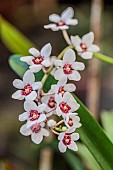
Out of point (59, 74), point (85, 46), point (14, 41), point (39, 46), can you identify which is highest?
point (39, 46)

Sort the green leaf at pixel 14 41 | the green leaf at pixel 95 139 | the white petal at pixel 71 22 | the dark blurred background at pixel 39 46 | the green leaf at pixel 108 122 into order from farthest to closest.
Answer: the dark blurred background at pixel 39 46
the green leaf at pixel 14 41
the green leaf at pixel 108 122
the white petal at pixel 71 22
the green leaf at pixel 95 139

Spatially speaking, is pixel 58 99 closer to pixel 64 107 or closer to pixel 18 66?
pixel 64 107

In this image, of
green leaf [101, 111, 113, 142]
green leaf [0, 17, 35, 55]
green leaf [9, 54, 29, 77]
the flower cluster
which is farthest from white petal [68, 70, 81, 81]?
green leaf [0, 17, 35, 55]

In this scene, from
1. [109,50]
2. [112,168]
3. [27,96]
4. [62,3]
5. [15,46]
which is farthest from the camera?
[62,3]

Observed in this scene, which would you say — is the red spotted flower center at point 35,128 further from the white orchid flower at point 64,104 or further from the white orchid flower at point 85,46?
the white orchid flower at point 85,46

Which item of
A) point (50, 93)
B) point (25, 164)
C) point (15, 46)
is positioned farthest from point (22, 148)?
point (50, 93)

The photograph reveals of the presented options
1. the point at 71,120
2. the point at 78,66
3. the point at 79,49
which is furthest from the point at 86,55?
the point at 71,120

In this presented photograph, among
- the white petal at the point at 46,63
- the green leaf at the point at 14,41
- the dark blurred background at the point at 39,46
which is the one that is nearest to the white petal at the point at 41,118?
the white petal at the point at 46,63

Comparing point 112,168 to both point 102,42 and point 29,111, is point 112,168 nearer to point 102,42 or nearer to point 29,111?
point 29,111
